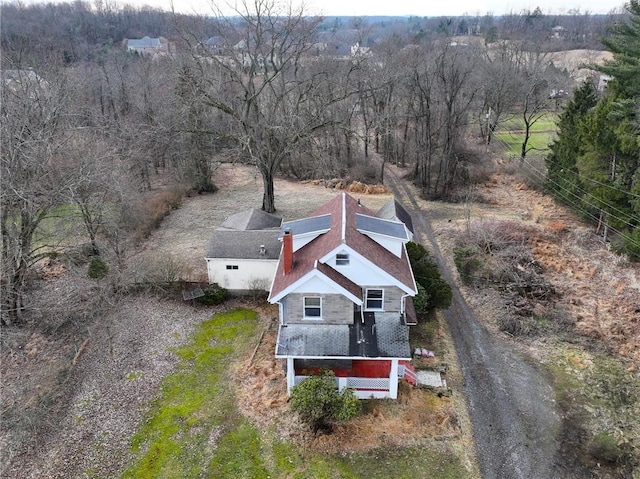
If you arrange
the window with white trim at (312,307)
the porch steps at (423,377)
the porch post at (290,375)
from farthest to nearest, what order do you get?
the porch steps at (423,377), the window with white trim at (312,307), the porch post at (290,375)

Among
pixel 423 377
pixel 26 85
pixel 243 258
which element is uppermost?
pixel 26 85

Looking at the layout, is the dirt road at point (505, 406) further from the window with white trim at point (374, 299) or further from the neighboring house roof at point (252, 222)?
the neighboring house roof at point (252, 222)

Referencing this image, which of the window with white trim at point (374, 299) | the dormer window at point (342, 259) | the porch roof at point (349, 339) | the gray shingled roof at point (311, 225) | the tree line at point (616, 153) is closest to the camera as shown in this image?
the porch roof at point (349, 339)

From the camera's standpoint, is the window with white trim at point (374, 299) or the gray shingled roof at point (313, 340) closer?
the gray shingled roof at point (313, 340)

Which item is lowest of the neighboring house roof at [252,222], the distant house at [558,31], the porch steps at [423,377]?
the porch steps at [423,377]

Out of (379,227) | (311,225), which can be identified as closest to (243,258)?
(311,225)

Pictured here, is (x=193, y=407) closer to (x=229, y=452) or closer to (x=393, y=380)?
(x=229, y=452)

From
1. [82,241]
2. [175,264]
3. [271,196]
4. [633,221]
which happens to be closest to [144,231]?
[82,241]

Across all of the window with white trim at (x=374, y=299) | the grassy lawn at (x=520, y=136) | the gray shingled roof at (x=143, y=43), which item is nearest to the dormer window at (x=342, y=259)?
the window with white trim at (x=374, y=299)
